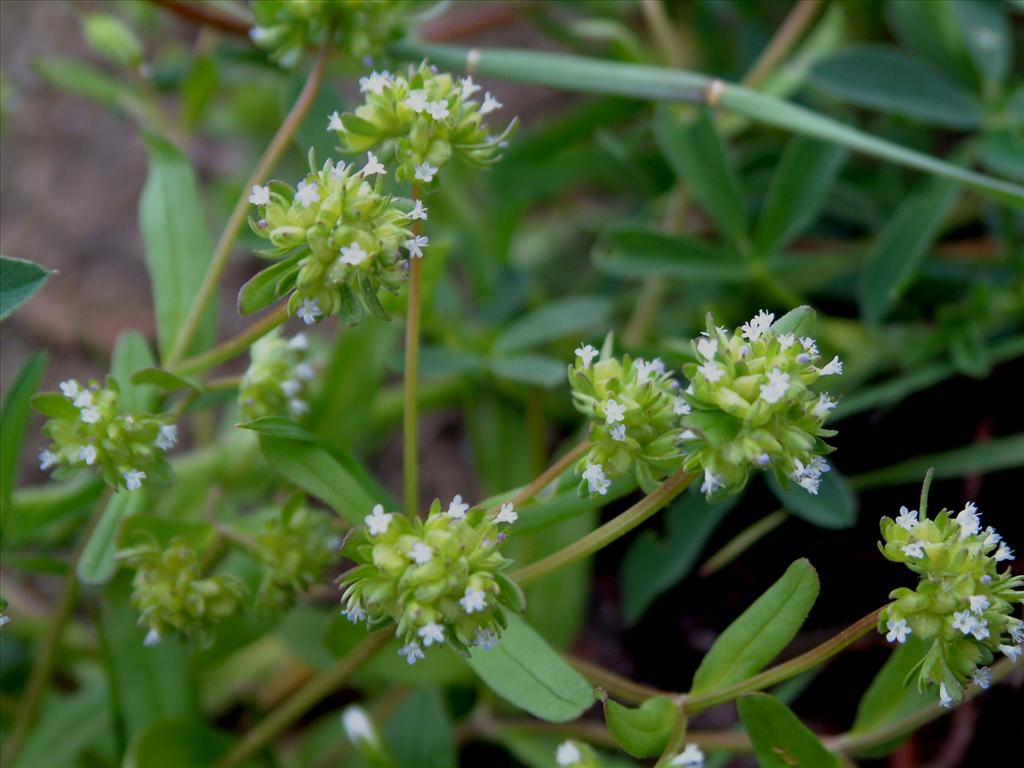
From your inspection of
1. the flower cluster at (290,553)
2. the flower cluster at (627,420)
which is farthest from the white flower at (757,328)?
the flower cluster at (290,553)

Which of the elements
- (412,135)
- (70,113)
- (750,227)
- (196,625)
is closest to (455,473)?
(750,227)

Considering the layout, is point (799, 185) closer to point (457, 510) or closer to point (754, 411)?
point (754, 411)

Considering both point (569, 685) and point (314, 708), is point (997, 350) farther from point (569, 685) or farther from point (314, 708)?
Result: point (314, 708)

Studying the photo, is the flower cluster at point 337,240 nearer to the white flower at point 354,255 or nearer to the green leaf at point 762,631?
the white flower at point 354,255

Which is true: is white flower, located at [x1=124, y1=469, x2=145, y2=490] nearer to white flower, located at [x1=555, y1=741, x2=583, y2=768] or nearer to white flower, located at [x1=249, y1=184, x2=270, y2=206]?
white flower, located at [x1=249, y1=184, x2=270, y2=206]

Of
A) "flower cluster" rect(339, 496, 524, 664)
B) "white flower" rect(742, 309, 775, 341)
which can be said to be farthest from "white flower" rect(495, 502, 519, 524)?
"white flower" rect(742, 309, 775, 341)

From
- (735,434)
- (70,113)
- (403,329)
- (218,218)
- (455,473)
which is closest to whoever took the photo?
(735,434)
